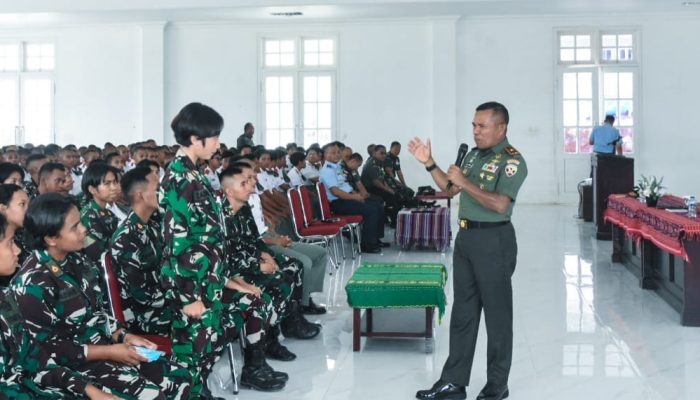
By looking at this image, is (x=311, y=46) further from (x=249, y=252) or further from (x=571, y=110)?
(x=249, y=252)

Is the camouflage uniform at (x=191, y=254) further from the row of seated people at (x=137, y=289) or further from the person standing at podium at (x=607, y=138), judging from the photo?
the person standing at podium at (x=607, y=138)

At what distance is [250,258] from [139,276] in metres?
0.94

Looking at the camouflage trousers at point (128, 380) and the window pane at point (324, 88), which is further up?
the window pane at point (324, 88)

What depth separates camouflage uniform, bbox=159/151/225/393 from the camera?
2830 mm

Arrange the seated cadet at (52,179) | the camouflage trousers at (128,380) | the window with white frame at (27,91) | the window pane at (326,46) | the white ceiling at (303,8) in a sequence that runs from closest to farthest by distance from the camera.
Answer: the camouflage trousers at (128,380) → the seated cadet at (52,179) → the white ceiling at (303,8) → the window pane at (326,46) → the window with white frame at (27,91)

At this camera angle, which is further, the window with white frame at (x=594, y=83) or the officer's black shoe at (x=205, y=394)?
the window with white frame at (x=594, y=83)

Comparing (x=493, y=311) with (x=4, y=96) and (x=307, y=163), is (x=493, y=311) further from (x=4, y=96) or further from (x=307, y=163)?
(x=4, y=96)

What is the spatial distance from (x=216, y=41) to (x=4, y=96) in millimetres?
4234

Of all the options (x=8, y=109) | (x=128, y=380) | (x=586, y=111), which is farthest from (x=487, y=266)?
(x=8, y=109)

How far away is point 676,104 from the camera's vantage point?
43.1 ft

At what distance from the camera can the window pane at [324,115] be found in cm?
1380

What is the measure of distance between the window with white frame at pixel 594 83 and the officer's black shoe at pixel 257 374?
10582 mm

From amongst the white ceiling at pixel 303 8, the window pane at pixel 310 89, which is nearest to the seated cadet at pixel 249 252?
the white ceiling at pixel 303 8

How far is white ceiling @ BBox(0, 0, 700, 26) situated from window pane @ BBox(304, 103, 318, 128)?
1.60 meters
